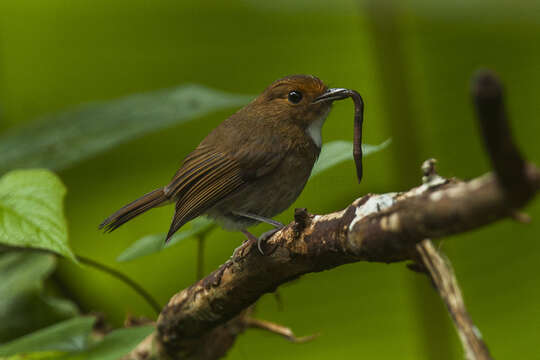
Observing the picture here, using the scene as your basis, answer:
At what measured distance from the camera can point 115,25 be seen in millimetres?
3939

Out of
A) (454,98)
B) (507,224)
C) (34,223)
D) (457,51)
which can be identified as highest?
(34,223)

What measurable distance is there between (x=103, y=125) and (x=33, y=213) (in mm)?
1195

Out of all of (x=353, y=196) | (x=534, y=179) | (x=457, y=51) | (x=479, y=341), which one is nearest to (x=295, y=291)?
(x=353, y=196)

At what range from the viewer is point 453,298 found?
1.05 meters

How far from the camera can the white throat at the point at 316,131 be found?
79.3 inches

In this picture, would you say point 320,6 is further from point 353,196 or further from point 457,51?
point 353,196

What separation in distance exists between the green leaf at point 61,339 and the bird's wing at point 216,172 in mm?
502

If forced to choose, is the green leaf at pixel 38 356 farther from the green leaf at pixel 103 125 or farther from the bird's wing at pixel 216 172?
the green leaf at pixel 103 125

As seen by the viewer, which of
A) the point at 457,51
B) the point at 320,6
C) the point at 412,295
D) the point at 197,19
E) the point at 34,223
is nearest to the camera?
the point at 34,223

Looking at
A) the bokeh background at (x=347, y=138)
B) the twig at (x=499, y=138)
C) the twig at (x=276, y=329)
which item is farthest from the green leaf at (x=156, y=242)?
the twig at (x=499, y=138)

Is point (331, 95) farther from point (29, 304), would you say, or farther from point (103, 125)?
point (29, 304)

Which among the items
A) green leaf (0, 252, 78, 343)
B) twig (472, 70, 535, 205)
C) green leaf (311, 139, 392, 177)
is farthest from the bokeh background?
twig (472, 70, 535, 205)

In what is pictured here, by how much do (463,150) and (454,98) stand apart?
0.94 feet

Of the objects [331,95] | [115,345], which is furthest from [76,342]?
[331,95]
